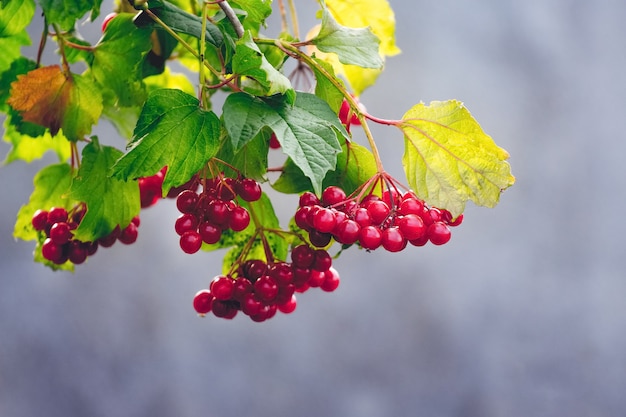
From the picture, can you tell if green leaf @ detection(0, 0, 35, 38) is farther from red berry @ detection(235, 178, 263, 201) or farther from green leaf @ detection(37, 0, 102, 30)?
red berry @ detection(235, 178, 263, 201)

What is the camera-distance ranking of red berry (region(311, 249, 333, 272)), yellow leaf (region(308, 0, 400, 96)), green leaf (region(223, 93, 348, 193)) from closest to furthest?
green leaf (region(223, 93, 348, 193)) < red berry (region(311, 249, 333, 272)) < yellow leaf (region(308, 0, 400, 96))

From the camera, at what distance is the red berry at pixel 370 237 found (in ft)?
1.16

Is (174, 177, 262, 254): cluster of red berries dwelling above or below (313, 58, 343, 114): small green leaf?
below

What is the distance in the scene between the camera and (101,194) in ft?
1.50

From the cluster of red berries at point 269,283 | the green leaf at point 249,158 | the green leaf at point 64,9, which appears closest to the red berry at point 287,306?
the cluster of red berries at point 269,283

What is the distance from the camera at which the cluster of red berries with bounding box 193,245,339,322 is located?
425 millimetres

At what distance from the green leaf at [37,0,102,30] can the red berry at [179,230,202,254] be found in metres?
0.13

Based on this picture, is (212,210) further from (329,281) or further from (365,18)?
(365,18)

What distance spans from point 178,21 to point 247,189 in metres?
0.10

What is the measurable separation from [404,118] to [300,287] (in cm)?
A: 13

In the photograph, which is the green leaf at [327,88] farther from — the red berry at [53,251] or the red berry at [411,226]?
the red berry at [53,251]

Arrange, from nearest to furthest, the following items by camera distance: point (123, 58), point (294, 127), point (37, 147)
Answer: point (294, 127)
point (123, 58)
point (37, 147)

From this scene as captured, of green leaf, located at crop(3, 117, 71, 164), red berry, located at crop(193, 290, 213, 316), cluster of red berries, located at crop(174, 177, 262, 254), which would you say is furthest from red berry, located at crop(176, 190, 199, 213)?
green leaf, located at crop(3, 117, 71, 164)

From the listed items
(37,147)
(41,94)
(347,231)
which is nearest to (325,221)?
(347,231)
